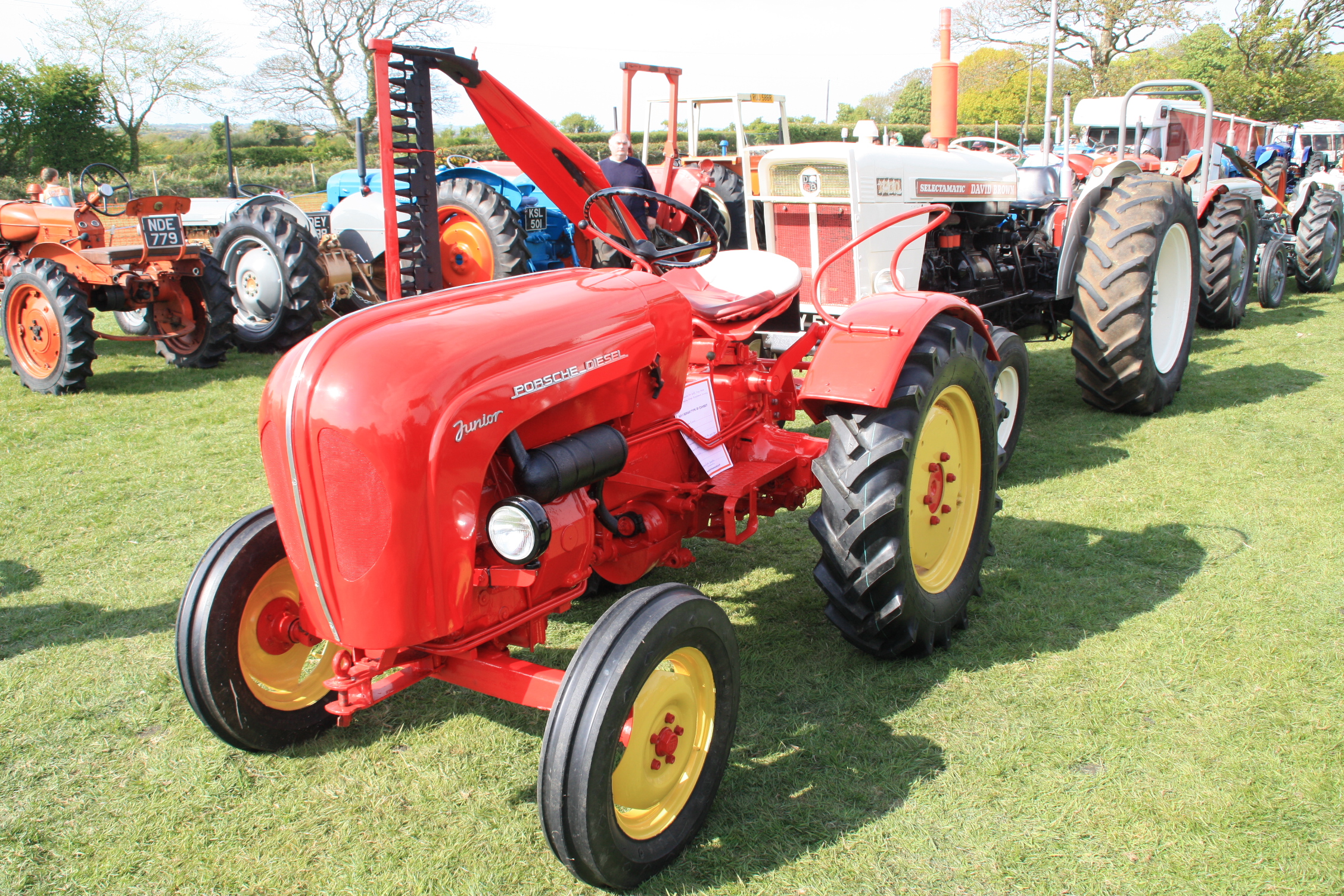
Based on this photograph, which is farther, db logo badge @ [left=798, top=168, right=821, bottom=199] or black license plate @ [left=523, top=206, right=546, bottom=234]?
black license plate @ [left=523, top=206, right=546, bottom=234]

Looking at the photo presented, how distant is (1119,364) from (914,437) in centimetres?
302

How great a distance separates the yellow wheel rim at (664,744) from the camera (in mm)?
2016

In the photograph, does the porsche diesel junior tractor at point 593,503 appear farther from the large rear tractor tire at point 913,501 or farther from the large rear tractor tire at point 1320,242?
the large rear tractor tire at point 1320,242

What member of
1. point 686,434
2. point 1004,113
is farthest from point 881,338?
point 1004,113

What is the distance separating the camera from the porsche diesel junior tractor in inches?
72.9

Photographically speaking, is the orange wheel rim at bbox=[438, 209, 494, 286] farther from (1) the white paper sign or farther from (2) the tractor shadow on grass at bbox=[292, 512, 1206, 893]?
(1) the white paper sign

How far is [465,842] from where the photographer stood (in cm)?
221

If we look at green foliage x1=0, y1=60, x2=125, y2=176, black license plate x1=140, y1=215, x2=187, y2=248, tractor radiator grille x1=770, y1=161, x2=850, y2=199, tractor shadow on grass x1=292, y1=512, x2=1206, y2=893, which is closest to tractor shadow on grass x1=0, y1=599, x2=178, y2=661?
tractor shadow on grass x1=292, y1=512, x2=1206, y2=893

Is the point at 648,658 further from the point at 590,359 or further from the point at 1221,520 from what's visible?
the point at 1221,520

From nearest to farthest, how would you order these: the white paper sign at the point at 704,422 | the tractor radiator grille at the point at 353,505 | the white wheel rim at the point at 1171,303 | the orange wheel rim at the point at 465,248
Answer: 1. the tractor radiator grille at the point at 353,505
2. the white paper sign at the point at 704,422
3. the white wheel rim at the point at 1171,303
4. the orange wheel rim at the point at 465,248

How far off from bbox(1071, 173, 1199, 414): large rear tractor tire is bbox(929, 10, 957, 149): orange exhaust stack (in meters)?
1.03

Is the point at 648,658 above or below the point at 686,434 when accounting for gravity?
below

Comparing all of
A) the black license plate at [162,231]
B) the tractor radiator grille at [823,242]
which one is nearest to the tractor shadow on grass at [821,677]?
the tractor radiator grille at [823,242]

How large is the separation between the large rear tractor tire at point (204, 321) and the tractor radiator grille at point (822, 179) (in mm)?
4920
